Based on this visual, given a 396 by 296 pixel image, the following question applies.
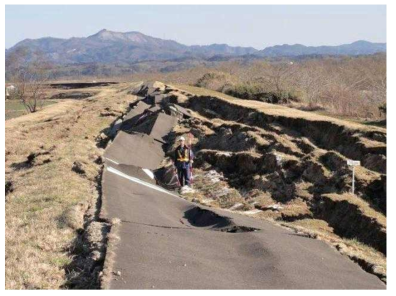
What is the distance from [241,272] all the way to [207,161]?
1190 cm

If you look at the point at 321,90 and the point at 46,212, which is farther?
the point at 321,90

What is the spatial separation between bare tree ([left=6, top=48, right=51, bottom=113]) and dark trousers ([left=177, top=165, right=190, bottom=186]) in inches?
1659

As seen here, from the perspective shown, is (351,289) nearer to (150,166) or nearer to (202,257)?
(202,257)

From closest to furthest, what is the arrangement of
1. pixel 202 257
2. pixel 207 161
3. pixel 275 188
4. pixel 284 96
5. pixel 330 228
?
pixel 202 257, pixel 330 228, pixel 275 188, pixel 207 161, pixel 284 96

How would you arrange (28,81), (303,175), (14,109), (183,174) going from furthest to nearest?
(28,81), (14,109), (183,174), (303,175)

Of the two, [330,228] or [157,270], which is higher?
[157,270]

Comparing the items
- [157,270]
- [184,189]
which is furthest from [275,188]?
[157,270]

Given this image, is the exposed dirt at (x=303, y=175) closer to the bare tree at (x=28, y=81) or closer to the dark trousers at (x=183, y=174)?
the dark trousers at (x=183, y=174)

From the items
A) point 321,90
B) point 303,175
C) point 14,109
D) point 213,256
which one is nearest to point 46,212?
point 213,256

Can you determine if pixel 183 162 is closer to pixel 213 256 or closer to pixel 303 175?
pixel 303 175

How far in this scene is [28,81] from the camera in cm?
6284

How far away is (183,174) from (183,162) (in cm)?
45

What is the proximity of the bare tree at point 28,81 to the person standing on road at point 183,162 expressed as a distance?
1660 inches

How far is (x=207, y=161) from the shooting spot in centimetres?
1844
